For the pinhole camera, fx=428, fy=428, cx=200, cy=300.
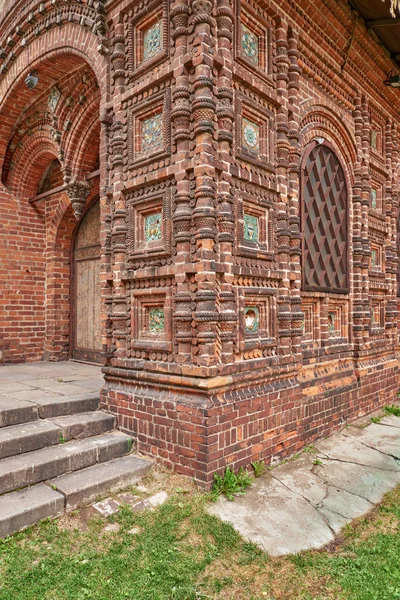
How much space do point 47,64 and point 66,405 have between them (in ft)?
15.3

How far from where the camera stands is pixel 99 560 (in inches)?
107

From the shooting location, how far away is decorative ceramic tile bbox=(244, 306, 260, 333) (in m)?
4.12

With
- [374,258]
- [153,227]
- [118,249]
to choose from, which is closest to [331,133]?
[374,258]

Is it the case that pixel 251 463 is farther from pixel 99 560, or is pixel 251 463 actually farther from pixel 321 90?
pixel 321 90

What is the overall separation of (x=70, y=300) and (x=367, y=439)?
5404 millimetres

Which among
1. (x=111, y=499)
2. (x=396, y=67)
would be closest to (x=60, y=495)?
(x=111, y=499)

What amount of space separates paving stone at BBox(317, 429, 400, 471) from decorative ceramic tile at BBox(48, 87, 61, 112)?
20.2 feet

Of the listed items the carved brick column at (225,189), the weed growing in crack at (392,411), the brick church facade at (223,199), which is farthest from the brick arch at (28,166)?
the weed growing in crack at (392,411)

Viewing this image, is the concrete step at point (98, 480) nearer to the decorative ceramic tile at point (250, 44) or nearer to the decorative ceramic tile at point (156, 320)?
the decorative ceramic tile at point (156, 320)

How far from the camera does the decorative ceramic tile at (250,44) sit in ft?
13.9

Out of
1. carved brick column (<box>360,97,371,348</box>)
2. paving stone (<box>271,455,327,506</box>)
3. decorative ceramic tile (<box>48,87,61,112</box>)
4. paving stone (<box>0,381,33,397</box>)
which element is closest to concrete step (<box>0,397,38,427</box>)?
paving stone (<box>0,381,33,397</box>)

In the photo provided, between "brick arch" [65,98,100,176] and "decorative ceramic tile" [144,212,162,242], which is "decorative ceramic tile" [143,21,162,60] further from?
"brick arch" [65,98,100,176]

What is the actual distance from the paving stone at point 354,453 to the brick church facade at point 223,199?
23cm

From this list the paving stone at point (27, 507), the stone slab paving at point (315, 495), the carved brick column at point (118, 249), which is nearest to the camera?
the paving stone at point (27, 507)
